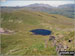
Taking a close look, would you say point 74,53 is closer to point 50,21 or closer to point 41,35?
point 41,35

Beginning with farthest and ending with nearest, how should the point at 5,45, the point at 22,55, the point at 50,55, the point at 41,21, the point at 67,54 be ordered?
the point at 41,21 → the point at 5,45 → the point at 22,55 → the point at 50,55 → the point at 67,54

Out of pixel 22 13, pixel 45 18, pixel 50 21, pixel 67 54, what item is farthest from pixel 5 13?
pixel 67 54

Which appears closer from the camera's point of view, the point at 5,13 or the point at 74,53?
the point at 74,53

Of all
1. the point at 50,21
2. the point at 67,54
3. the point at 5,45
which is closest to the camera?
the point at 67,54

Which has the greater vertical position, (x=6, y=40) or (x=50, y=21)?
(x=50, y=21)

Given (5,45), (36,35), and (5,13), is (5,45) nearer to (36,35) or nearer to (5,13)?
(36,35)

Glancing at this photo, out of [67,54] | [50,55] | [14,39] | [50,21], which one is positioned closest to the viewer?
[67,54]

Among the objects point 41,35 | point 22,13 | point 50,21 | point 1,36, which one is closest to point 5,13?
point 22,13

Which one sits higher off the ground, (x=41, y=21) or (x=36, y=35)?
(x=41, y=21)

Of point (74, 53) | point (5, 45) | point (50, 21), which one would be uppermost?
point (50, 21)
